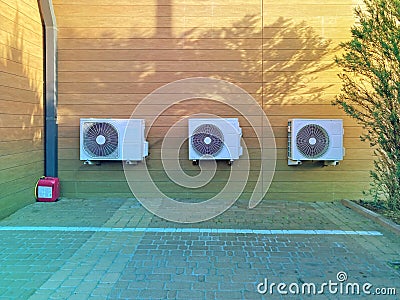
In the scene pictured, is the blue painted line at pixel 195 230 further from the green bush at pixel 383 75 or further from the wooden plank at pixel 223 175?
the wooden plank at pixel 223 175

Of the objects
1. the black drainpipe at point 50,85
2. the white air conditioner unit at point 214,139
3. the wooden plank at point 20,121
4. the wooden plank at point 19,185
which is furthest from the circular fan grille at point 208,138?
the wooden plank at point 19,185

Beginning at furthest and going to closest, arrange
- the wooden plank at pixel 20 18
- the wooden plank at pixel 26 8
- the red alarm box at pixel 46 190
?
the red alarm box at pixel 46 190 < the wooden plank at pixel 26 8 < the wooden plank at pixel 20 18

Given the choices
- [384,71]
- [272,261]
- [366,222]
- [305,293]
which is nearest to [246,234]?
[272,261]

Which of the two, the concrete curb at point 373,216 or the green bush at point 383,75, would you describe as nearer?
the concrete curb at point 373,216

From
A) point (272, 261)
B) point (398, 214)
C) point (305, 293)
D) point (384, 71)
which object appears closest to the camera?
point (305, 293)

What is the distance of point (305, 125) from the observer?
5.49 m

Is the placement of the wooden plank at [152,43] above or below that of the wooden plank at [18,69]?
above

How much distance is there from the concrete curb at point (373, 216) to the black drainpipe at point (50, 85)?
4803 mm

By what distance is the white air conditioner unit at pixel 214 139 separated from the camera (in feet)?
17.9

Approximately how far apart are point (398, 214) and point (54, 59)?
5.61 m

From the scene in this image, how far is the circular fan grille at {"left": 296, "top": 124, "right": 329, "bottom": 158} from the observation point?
5.49 metres

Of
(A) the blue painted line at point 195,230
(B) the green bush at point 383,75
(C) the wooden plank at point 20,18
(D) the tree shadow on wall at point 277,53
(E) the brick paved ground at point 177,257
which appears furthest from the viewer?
(D) the tree shadow on wall at point 277,53

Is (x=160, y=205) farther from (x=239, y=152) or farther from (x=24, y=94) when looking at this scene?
(x=24, y=94)

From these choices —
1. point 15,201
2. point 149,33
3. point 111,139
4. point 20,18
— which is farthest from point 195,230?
point 20,18
